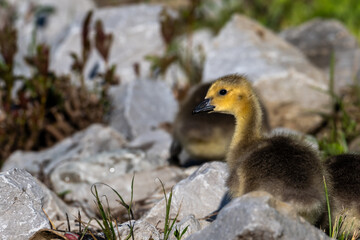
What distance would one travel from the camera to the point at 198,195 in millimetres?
4340

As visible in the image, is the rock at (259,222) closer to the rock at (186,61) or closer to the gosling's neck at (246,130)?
the gosling's neck at (246,130)

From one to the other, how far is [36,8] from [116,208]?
246 inches

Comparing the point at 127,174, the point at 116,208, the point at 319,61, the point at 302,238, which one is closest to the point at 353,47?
the point at 319,61

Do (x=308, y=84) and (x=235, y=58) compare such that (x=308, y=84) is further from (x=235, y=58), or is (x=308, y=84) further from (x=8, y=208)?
(x=8, y=208)

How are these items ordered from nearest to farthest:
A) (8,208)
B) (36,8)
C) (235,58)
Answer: (8,208) → (235,58) → (36,8)

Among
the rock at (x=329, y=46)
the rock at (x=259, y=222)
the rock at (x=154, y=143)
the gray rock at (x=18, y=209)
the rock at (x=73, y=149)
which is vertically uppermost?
the rock at (x=259, y=222)

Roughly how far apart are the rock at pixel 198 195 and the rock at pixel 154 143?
187 centimetres

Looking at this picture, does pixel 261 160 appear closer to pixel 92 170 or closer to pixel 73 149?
pixel 92 170

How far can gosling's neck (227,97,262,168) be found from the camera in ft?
13.5

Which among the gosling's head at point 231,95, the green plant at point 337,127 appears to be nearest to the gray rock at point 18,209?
the gosling's head at point 231,95

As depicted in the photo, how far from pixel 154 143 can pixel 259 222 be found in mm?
3980

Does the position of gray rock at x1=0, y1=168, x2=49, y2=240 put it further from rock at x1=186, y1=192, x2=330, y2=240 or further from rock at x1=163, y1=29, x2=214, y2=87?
rock at x1=163, y1=29, x2=214, y2=87

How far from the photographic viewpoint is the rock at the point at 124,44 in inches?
344

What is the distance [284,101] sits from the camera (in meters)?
7.14
